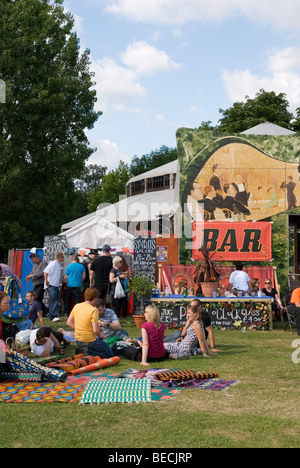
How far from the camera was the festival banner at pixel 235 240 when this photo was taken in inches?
671

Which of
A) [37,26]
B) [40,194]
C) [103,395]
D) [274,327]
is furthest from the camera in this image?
[40,194]

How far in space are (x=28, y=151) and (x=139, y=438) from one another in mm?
22527

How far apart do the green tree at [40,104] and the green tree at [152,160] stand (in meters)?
30.3

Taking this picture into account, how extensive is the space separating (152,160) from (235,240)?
139ft

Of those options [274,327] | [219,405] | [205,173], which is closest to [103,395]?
[219,405]

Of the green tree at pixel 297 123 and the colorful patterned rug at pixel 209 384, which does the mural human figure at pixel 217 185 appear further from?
the green tree at pixel 297 123

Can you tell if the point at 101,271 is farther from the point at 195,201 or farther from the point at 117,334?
the point at 195,201

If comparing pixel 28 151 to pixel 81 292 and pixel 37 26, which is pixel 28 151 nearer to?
pixel 37 26

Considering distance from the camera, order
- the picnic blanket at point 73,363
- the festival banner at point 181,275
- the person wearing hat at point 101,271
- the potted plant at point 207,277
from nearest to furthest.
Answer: the picnic blanket at point 73,363 < the person wearing hat at point 101,271 < the potted plant at point 207,277 < the festival banner at point 181,275

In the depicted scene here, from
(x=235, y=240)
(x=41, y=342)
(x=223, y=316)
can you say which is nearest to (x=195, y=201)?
(x=235, y=240)

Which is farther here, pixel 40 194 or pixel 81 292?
pixel 40 194

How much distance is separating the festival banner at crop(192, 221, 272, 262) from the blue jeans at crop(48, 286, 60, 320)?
4.51 m

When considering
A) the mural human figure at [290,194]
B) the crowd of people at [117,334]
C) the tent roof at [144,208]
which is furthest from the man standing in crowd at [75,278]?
the tent roof at [144,208]
